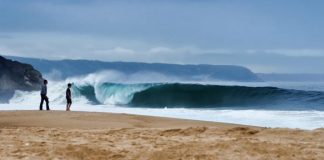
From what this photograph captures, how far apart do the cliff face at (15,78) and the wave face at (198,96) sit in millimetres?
8623

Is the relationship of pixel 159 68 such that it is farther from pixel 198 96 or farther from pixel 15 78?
pixel 198 96

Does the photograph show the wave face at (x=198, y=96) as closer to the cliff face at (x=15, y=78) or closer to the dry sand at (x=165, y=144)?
the cliff face at (x=15, y=78)

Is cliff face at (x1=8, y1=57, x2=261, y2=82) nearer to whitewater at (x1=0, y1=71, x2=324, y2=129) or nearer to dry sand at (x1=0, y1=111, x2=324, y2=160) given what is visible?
whitewater at (x1=0, y1=71, x2=324, y2=129)

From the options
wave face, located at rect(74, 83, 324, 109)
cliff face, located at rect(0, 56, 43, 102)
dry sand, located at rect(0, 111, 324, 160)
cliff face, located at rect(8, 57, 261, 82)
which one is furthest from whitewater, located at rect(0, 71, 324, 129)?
cliff face, located at rect(8, 57, 261, 82)

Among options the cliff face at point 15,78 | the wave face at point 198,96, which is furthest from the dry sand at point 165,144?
the cliff face at point 15,78

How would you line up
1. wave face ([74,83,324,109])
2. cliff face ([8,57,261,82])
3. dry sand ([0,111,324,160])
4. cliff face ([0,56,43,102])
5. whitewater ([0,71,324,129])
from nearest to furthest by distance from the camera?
dry sand ([0,111,324,160]) < whitewater ([0,71,324,129]) < wave face ([74,83,324,109]) < cliff face ([0,56,43,102]) < cliff face ([8,57,261,82])

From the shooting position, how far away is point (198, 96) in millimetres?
36188

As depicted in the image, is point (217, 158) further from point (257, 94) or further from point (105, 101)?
point (105, 101)

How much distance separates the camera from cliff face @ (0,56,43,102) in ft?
152

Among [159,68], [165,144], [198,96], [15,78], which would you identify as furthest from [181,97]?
[159,68]

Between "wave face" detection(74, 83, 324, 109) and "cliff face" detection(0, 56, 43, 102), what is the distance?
8.62 m

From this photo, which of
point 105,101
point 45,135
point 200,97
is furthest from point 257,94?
point 45,135

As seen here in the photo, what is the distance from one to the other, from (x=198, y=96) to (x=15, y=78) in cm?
2072

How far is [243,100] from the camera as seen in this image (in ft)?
115
